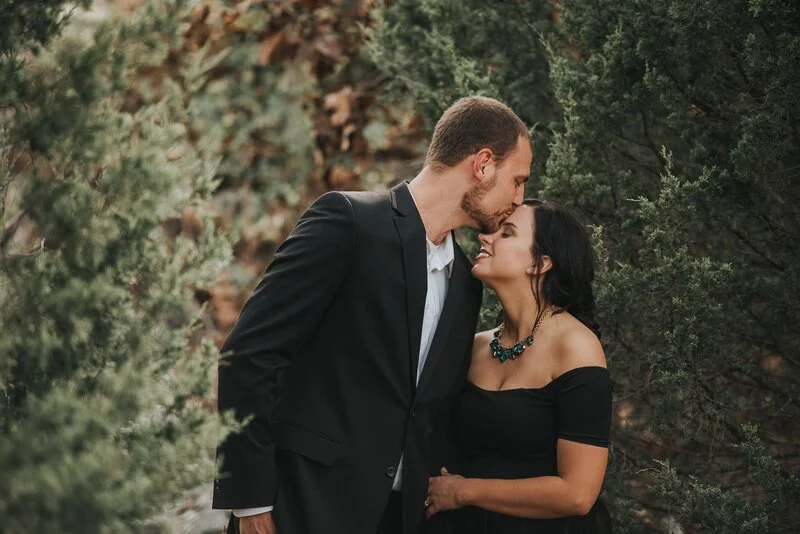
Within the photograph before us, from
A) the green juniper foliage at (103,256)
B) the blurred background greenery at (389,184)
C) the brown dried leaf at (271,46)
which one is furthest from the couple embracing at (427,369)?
the brown dried leaf at (271,46)

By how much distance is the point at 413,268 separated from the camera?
110 inches

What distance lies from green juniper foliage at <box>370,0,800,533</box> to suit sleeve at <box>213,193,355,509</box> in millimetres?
1149

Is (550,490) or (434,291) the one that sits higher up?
(434,291)

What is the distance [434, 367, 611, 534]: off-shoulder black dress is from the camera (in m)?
2.73

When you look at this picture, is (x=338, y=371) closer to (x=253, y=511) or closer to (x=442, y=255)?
(x=253, y=511)

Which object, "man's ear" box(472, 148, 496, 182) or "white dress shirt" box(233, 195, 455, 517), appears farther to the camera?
"man's ear" box(472, 148, 496, 182)

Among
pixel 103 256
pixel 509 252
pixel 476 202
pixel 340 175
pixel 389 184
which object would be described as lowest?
pixel 389 184

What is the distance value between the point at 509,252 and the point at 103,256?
157cm

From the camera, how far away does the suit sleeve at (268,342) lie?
2.52m

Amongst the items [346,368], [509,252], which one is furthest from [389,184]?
[346,368]

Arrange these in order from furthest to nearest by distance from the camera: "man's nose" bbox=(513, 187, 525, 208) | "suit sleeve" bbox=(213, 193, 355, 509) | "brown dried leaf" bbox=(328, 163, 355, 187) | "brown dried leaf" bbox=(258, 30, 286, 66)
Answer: "brown dried leaf" bbox=(328, 163, 355, 187), "brown dried leaf" bbox=(258, 30, 286, 66), "man's nose" bbox=(513, 187, 525, 208), "suit sleeve" bbox=(213, 193, 355, 509)

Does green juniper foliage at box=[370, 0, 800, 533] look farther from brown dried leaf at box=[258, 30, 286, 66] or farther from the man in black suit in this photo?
brown dried leaf at box=[258, 30, 286, 66]

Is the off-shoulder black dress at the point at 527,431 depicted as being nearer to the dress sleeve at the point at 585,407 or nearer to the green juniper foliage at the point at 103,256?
the dress sleeve at the point at 585,407

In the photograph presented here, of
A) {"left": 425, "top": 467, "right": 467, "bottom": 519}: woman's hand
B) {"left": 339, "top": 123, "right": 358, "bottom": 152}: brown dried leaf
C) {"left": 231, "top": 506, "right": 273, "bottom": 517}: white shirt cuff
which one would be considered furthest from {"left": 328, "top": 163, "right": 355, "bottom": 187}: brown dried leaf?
{"left": 231, "top": 506, "right": 273, "bottom": 517}: white shirt cuff
